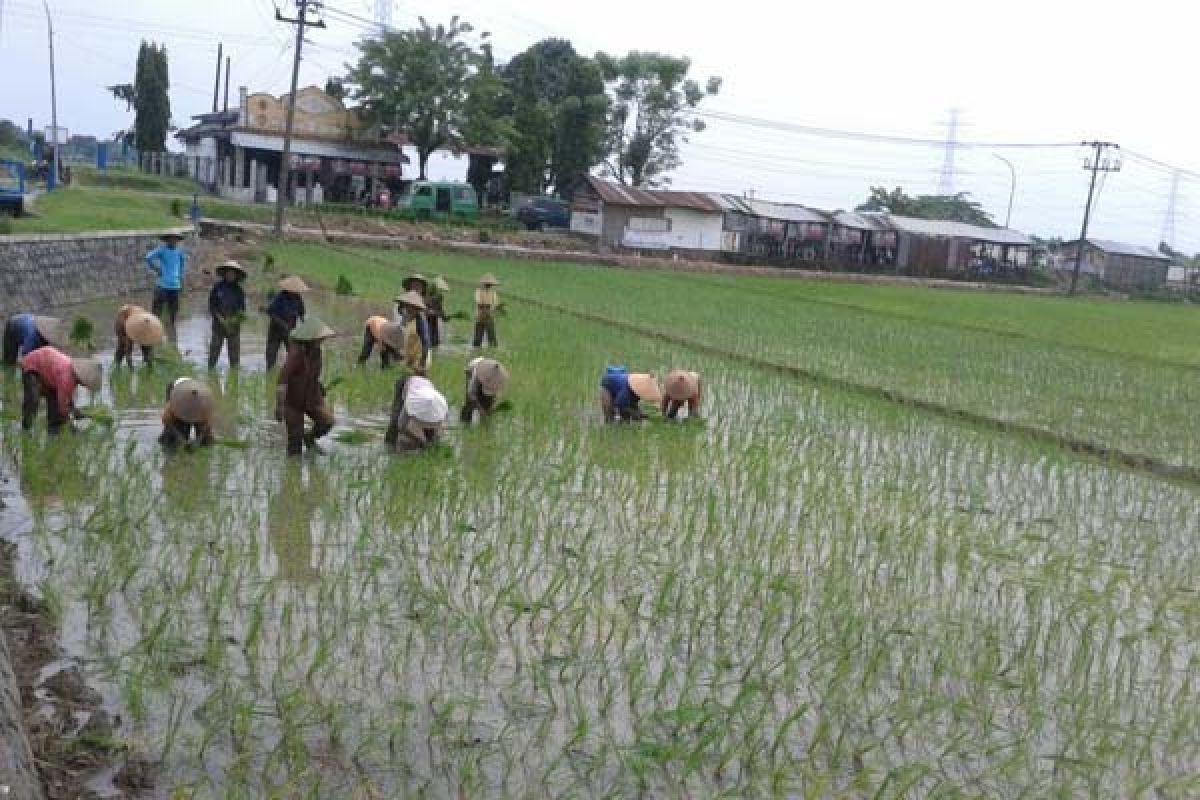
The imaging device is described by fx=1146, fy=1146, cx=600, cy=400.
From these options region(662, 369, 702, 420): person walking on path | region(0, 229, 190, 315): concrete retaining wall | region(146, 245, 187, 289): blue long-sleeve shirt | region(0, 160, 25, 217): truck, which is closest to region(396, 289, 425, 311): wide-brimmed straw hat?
region(662, 369, 702, 420): person walking on path

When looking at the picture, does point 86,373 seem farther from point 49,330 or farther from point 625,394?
point 625,394

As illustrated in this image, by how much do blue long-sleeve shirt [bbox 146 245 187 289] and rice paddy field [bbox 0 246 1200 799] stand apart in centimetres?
172

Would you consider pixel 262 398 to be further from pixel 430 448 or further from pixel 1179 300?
pixel 1179 300

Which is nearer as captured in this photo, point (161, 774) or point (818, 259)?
point (161, 774)

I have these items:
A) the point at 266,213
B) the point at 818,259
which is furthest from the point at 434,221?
the point at 818,259

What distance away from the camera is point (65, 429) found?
638cm

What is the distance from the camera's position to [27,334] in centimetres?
707

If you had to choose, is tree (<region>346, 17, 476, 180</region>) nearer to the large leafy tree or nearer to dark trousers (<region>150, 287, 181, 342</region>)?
the large leafy tree

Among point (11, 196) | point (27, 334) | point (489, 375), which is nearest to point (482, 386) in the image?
point (489, 375)

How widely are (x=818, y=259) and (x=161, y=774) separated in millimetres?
41057

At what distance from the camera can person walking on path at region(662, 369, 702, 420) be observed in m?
8.20

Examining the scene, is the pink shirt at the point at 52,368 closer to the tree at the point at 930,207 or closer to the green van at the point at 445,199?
the green van at the point at 445,199

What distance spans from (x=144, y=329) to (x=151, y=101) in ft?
118

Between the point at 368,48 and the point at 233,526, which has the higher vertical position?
the point at 368,48
